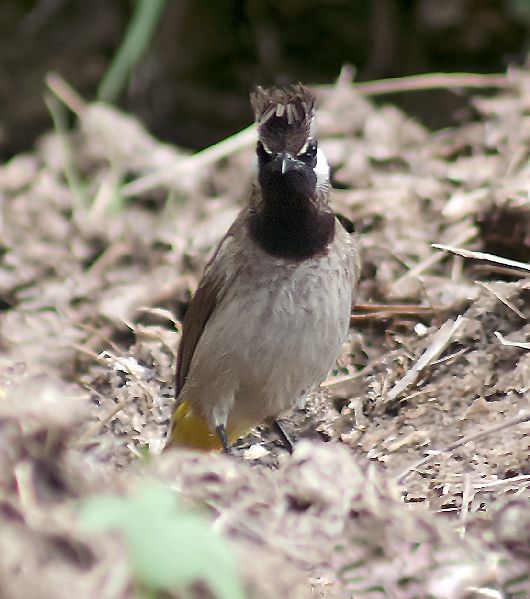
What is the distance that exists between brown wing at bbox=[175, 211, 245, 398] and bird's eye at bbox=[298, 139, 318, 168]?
403 millimetres

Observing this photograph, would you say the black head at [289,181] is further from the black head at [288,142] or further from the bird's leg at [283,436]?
the bird's leg at [283,436]

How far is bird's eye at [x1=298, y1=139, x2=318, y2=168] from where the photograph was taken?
399 cm

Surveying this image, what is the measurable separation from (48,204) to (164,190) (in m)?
0.70

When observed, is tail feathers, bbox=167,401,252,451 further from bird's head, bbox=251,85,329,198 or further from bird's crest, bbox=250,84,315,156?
bird's crest, bbox=250,84,315,156

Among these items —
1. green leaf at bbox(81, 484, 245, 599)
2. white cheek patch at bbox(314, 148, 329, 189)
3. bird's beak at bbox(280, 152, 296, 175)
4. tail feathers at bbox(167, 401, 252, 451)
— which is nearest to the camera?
green leaf at bbox(81, 484, 245, 599)

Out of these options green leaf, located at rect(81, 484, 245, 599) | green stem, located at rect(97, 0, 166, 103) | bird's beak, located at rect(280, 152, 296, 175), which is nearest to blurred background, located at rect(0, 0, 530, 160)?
green stem, located at rect(97, 0, 166, 103)

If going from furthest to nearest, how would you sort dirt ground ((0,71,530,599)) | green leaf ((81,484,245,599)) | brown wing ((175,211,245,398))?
brown wing ((175,211,245,398))
dirt ground ((0,71,530,599))
green leaf ((81,484,245,599))

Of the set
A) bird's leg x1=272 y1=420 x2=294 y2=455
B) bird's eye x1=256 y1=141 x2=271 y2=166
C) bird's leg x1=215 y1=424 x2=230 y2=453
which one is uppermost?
bird's eye x1=256 y1=141 x2=271 y2=166

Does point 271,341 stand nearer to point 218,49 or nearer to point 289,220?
point 289,220

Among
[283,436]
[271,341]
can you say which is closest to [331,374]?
[283,436]

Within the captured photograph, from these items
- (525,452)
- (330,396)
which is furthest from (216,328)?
(525,452)

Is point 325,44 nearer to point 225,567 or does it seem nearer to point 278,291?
point 278,291

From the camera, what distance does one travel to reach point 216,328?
4.25 m

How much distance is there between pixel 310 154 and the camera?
13.2 ft
